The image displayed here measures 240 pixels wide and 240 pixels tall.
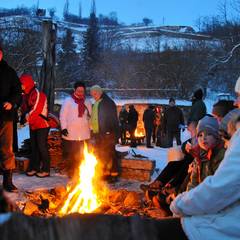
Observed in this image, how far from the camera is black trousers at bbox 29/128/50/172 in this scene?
7.94 metres

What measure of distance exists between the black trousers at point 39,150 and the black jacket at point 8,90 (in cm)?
131

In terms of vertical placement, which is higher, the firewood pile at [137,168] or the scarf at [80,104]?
the scarf at [80,104]

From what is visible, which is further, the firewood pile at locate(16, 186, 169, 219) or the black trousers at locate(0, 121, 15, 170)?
the black trousers at locate(0, 121, 15, 170)

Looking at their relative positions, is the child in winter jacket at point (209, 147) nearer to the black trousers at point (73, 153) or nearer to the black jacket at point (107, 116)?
the black jacket at point (107, 116)

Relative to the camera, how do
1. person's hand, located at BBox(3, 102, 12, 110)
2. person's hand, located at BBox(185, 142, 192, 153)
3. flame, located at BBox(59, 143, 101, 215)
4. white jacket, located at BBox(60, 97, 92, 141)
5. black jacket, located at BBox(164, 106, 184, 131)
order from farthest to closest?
black jacket, located at BBox(164, 106, 184, 131) → white jacket, located at BBox(60, 97, 92, 141) → person's hand, located at BBox(3, 102, 12, 110) → flame, located at BBox(59, 143, 101, 215) → person's hand, located at BBox(185, 142, 192, 153)

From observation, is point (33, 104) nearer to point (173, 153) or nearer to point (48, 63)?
point (48, 63)

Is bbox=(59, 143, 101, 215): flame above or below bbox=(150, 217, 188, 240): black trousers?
below

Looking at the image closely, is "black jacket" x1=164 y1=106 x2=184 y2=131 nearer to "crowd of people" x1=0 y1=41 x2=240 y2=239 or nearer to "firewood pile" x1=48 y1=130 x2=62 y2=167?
"crowd of people" x1=0 y1=41 x2=240 y2=239

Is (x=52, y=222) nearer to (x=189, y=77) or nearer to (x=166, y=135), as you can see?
(x=166, y=135)

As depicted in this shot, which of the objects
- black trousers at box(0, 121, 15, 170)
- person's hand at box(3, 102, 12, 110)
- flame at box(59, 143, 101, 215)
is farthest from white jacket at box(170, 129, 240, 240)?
black trousers at box(0, 121, 15, 170)

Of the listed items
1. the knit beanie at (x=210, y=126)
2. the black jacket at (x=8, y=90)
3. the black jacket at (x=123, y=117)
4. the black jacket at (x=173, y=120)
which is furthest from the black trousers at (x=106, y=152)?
the black jacket at (x=123, y=117)

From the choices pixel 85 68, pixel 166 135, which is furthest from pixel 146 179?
pixel 85 68

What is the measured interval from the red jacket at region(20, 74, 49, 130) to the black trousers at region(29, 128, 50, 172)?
13 centimetres

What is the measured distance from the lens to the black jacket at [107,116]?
7.80 metres
